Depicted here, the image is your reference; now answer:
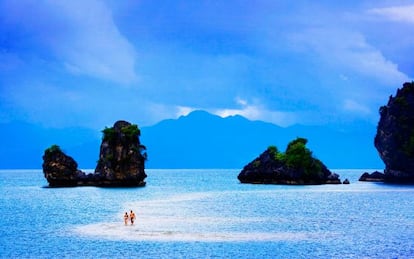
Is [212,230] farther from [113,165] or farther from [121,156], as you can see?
[113,165]

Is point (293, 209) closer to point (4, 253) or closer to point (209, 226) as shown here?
point (209, 226)

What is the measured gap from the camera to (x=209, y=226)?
86375mm

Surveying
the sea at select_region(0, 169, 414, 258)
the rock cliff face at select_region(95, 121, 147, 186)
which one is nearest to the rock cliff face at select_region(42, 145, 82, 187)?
the rock cliff face at select_region(95, 121, 147, 186)

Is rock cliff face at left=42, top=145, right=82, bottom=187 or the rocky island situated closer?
rock cliff face at left=42, top=145, right=82, bottom=187

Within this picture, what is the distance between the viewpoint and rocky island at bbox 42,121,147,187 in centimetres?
18100

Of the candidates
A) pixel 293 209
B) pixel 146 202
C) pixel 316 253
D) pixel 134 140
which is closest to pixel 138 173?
pixel 134 140

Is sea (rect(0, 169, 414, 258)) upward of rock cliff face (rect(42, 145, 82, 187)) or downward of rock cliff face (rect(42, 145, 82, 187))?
downward

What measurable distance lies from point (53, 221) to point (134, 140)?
88.9 meters

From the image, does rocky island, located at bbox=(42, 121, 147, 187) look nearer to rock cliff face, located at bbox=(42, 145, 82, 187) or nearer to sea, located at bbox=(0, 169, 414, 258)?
rock cliff face, located at bbox=(42, 145, 82, 187)

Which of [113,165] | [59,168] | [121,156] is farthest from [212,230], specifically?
[59,168]

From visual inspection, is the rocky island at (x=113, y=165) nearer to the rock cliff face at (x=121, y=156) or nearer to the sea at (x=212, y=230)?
the rock cliff face at (x=121, y=156)

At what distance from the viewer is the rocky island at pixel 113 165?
181000 millimetres

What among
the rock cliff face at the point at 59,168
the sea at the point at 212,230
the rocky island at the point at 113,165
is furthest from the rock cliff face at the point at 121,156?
the sea at the point at 212,230

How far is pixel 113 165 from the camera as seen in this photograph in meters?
182
